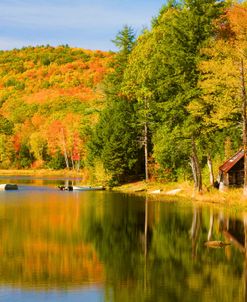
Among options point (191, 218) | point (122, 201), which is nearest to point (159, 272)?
point (191, 218)

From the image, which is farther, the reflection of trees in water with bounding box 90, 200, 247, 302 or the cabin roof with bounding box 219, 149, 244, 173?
the cabin roof with bounding box 219, 149, 244, 173

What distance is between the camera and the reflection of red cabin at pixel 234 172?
51125mm

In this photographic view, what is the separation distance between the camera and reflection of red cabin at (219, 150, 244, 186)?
5112 centimetres

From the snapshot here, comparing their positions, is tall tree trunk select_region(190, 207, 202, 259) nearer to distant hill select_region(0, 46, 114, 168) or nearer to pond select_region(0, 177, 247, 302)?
pond select_region(0, 177, 247, 302)

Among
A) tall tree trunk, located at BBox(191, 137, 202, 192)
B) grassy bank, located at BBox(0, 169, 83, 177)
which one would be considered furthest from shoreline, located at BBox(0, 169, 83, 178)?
tall tree trunk, located at BBox(191, 137, 202, 192)

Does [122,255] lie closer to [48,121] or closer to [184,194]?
[184,194]

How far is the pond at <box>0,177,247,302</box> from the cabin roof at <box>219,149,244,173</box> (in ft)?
35.6

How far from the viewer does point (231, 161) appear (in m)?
52.0

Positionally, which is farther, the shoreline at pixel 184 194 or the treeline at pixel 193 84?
the treeline at pixel 193 84

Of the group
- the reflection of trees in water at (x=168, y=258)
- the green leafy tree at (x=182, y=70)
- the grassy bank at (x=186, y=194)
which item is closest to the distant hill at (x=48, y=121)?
the grassy bank at (x=186, y=194)

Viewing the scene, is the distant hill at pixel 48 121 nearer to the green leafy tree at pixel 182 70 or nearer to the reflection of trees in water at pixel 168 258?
the green leafy tree at pixel 182 70

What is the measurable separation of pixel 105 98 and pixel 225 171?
109 ft

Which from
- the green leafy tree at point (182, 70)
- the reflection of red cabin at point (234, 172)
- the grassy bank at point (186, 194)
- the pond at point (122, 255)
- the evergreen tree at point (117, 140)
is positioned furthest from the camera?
the evergreen tree at point (117, 140)

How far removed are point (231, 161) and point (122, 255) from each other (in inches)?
1169
